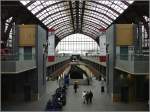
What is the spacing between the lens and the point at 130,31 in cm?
3347

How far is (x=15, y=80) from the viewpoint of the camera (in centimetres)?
3309

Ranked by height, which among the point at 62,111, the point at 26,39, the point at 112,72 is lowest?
the point at 62,111

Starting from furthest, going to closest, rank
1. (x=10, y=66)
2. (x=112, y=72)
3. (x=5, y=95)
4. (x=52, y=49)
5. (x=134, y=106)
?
(x=52, y=49) < (x=112, y=72) < (x=5, y=95) < (x=134, y=106) < (x=10, y=66)

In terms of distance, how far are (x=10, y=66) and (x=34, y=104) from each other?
814 cm

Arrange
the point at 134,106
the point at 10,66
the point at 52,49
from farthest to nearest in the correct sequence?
the point at 52,49, the point at 134,106, the point at 10,66

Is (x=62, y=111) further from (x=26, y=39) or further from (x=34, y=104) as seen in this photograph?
(x=26, y=39)

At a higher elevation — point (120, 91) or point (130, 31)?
point (130, 31)

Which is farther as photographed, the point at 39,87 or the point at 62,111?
the point at 39,87

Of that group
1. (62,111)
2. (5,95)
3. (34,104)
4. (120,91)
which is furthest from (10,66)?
(120,91)

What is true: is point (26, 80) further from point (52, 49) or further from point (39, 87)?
point (52, 49)

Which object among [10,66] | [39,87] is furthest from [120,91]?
[10,66]

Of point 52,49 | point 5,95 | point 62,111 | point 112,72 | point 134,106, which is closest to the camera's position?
point 62,111

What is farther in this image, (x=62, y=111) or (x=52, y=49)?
(x=52, y=49)

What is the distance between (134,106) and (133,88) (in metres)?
4.10
